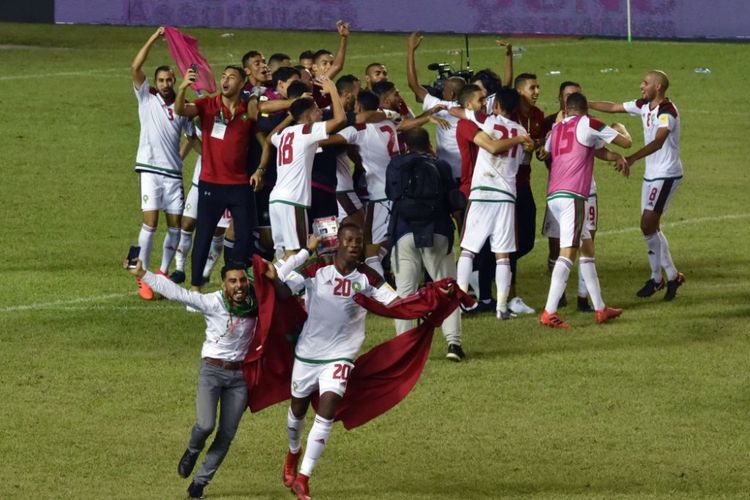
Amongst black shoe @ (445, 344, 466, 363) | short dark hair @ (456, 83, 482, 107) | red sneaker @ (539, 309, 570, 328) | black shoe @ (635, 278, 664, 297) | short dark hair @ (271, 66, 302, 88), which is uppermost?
short dark hair @ (271, 66, 302, 88)

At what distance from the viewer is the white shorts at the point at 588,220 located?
54.5ft

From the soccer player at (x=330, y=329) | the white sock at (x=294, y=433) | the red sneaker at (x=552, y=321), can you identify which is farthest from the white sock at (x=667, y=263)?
the white sock at (x=294, y=433)

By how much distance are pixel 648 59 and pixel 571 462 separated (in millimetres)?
27970

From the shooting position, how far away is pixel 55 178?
82.9ft

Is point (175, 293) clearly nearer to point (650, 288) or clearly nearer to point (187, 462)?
point (187, 462)

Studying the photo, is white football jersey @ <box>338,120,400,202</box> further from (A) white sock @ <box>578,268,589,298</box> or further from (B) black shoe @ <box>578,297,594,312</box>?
(B) black shoe @ <box>578,297,594,312</box>

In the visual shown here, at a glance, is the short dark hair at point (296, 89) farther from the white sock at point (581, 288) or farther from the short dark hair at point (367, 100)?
the white sock at point (581, 288)

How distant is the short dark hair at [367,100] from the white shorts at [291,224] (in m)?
1.17

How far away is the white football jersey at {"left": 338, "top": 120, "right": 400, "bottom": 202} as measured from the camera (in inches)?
647

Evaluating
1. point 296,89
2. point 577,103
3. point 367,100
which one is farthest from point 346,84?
point 577,103

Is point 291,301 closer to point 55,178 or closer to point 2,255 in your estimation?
point 2,255

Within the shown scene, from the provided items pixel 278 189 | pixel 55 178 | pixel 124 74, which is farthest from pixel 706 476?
pixel 124 74

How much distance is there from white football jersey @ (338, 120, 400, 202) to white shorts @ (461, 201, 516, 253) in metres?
1.03

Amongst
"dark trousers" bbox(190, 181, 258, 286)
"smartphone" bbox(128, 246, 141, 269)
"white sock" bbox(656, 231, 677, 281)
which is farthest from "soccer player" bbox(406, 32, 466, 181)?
"smartphone" bbox(128, 246, 141, 269)
